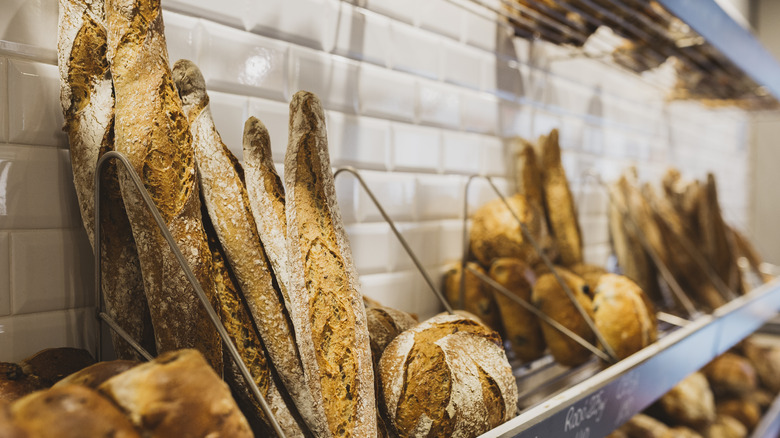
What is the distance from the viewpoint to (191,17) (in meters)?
0.86

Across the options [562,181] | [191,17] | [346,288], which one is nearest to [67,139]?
[191,17]

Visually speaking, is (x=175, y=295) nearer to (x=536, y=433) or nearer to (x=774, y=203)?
(x=536, y=433)

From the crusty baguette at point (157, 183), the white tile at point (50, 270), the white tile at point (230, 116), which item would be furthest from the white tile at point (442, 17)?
the white tile at point (50, 270)

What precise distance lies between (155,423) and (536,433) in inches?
19.9

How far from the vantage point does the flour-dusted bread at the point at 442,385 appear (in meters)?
0.74

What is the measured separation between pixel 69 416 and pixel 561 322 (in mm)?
993

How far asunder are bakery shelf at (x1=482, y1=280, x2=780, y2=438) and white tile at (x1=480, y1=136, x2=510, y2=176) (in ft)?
1.74

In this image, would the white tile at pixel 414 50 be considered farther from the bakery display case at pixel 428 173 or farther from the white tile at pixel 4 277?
the white tile at pixel 4 277

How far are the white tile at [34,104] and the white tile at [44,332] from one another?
0.21 meters

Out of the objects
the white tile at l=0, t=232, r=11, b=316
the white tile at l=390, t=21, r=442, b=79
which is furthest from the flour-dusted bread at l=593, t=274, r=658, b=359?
the white tile at l=0, t=232, r=11, b=316

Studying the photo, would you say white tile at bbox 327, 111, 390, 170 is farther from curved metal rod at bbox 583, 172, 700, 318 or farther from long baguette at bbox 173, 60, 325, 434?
curved metal rod at bbox 583, 172, 700, 318

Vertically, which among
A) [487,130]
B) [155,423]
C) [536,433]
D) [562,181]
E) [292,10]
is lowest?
[536,433]

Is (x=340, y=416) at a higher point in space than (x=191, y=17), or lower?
lower

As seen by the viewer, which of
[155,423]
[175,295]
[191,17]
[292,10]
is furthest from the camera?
[292,10]
